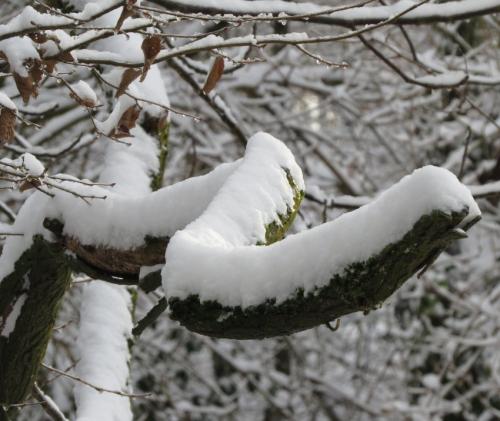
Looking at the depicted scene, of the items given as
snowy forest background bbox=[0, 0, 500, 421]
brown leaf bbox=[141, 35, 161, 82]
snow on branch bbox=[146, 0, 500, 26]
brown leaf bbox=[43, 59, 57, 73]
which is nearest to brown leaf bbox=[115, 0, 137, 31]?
brown leaf bbox=[141, 35, 161, 82]

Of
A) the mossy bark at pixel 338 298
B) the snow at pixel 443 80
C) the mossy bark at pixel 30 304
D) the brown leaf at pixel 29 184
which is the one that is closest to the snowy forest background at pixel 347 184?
the snow at pixel 443 80

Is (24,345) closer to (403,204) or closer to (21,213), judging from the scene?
(21,213)

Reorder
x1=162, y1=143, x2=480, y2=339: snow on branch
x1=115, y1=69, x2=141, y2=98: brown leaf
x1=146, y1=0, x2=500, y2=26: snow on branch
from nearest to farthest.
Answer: x1=162, y1=143, x2=480, y2=339: snow on branch → x1=115, y1=69, x2=141, y2=98: brown leaf → x1=146, y1=0, x2=500, y2=26: snow on branch

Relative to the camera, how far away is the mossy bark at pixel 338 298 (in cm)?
99

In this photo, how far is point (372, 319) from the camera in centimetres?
802

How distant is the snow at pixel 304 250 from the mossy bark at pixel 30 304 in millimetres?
785

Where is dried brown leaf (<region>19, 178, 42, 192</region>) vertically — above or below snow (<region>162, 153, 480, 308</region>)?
above

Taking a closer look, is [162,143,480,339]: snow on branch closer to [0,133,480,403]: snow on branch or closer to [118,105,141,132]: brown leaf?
[0,133,480,403]: snow on branch

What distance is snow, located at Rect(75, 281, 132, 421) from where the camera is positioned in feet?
7.13

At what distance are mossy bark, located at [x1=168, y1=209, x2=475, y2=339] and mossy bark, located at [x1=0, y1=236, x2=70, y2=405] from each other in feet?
2.65

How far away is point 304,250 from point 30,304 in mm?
1085

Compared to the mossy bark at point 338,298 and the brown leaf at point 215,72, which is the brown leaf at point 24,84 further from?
the mossy bark at point 338,298

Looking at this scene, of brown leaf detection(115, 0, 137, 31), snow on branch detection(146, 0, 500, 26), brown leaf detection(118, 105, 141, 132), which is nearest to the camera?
brown leaf detection(115, 0, 137, 31)

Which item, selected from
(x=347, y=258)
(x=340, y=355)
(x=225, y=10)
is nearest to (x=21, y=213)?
(x=225, y=10)
